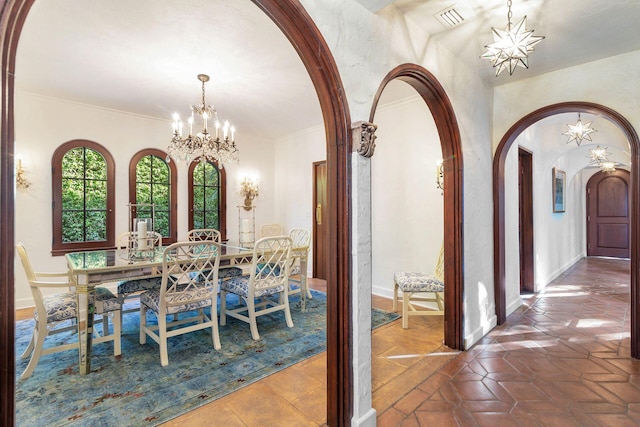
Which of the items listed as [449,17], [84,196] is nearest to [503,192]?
[449,17]

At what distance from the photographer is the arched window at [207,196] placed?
5.14 meters

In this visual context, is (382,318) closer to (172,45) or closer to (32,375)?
(32,375)

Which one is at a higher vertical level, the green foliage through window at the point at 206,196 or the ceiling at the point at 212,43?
the ceiling at the point at 212,43

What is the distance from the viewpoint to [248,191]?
5.77 metres

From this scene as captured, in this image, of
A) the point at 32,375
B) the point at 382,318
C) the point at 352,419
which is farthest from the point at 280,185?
the point at 352,419

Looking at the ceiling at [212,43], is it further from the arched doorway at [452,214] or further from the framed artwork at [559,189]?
the framed artwork at [559,189]

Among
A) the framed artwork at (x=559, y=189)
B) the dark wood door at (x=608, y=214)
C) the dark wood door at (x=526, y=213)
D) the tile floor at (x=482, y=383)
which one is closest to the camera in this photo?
the tile floor at (x=482, y=383)

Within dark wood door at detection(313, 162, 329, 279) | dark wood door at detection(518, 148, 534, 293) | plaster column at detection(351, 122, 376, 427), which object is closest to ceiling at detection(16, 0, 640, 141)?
plaster column at detection(351, 122, 376, 427)

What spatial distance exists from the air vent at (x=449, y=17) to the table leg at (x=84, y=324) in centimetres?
325

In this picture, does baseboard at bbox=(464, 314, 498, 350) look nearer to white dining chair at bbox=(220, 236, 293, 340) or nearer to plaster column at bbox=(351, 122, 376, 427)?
plaster column at bbox=(351, 122, 376, 427)

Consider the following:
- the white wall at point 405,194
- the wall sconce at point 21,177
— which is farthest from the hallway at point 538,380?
the wall sconce at point 21,177

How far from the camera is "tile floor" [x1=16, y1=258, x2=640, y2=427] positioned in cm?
183

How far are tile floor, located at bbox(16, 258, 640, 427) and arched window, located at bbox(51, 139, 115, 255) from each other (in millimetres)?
3569

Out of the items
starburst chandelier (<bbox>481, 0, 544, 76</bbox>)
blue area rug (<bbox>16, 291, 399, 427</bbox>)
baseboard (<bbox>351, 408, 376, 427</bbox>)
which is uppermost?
starburst chandelier (<bbox>481, 0, 544, 76</bbox>)
